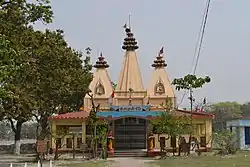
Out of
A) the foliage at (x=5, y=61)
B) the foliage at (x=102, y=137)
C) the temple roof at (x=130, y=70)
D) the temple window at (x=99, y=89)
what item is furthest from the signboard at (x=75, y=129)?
the foliage at (x=5, y=61)

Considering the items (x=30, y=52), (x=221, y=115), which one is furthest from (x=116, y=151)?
(x=221, y=115)

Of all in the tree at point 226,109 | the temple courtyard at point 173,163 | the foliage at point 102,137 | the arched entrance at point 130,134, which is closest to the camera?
the temple courtyard at point 173,163

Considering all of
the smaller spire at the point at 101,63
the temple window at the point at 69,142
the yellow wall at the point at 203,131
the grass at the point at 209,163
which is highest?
the smaller spire at the point at 101,63

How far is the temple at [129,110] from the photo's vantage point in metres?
36.2

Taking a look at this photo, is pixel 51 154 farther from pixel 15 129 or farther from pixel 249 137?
pixel 249 137

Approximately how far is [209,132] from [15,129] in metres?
18.5

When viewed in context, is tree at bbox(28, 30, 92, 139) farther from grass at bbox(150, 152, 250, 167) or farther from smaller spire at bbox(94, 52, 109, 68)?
grass at bbox(150, 152, 250, 167)

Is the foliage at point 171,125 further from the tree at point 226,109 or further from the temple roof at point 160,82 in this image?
the tree at point 226,109

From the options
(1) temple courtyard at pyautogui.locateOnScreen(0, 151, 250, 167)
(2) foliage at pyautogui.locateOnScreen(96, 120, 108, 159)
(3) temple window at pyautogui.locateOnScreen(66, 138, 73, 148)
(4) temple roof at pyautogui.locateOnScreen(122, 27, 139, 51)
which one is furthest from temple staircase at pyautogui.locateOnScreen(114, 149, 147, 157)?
(4) temple roof at pyautogui.locateOnScreen(122, 27, 139, 51)

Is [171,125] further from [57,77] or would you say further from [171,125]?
[57,77]

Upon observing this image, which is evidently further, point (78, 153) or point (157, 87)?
point (157, 87)

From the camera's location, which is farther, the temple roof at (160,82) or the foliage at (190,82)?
the temple roof at (160,82)

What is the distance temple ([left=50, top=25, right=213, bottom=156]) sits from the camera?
1423 inches

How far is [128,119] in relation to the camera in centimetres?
3762
